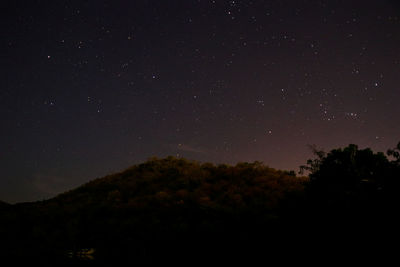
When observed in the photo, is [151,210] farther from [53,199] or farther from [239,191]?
[53,199]

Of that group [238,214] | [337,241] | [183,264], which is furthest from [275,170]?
[337,241]

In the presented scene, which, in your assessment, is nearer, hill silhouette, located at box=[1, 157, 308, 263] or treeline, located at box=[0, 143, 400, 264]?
treeline, located at box=[0, 143, 400, 264]

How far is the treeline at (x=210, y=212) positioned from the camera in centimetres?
838

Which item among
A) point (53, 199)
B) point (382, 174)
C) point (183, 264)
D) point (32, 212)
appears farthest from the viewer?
point (53, 199)

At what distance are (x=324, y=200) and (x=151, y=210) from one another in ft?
34.5

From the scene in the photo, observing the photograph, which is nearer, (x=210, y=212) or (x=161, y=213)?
(x=210, y=212)

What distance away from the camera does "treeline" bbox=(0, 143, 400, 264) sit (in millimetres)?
8383

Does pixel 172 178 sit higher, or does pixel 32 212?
pixel 172 178

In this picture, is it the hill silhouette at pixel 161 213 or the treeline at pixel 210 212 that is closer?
the treeline at pixel 210 212

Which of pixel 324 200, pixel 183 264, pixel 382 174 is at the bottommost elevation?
pixel 183 264

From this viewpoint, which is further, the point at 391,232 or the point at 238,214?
the point at 238,214

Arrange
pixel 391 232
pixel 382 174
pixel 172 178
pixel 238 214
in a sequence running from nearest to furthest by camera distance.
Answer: pixel 391 232 < pixel 382 174 < pixel 238 214 < pixel 172 178

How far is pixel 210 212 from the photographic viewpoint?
15719 mm

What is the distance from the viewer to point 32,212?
2073 centimetres
